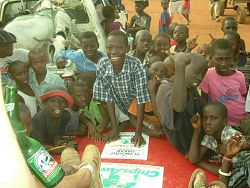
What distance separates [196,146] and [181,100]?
0.40 metres

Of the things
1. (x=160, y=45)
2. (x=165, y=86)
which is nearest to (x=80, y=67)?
(x=160, y=45)

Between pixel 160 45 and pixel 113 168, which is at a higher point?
pixel 160 45

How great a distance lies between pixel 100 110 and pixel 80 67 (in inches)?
29.6

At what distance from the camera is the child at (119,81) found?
300 centimetres

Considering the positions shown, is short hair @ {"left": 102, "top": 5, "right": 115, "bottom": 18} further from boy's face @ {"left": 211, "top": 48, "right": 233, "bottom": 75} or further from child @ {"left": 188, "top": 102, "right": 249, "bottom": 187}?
child @ {"left": 188, "top": 102, "right": 249, "bottom": 187}

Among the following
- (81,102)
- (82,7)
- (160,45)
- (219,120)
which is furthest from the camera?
(82,7)

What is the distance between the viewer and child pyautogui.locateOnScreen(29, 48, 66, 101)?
3350mm

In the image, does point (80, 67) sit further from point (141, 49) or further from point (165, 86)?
point (165, 86)

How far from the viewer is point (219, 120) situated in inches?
101

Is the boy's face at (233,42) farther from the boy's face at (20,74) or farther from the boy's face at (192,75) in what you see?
the boy's face at (20,74)

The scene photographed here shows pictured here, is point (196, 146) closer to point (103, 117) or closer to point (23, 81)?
point (103, 117)

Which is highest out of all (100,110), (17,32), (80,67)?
(17,32)

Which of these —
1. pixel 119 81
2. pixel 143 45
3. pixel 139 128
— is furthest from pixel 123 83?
pixel 143 45

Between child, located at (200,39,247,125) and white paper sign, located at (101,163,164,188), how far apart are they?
0.78 meters
